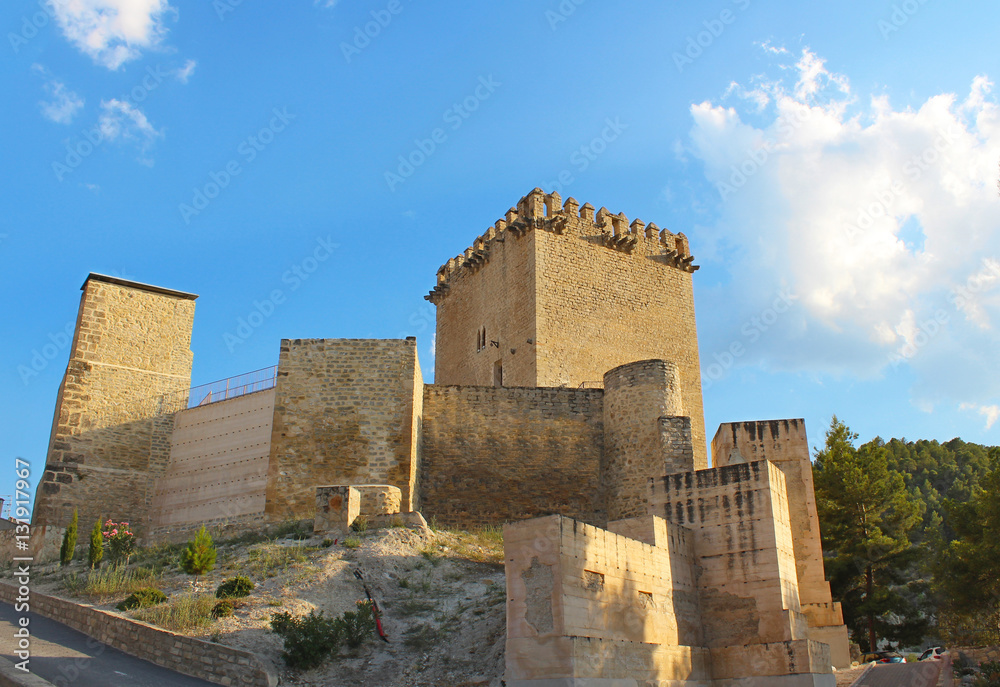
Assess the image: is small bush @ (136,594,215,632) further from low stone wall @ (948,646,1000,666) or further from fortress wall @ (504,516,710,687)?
low stone wall @ (948,646,1000,666)

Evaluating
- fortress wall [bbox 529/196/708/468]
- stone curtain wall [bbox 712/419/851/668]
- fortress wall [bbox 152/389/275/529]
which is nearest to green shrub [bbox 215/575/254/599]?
fortress wall [bbox 152/389/275/529]

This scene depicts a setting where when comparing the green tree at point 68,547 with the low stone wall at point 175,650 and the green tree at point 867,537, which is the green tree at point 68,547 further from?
the green tree at point 867,537

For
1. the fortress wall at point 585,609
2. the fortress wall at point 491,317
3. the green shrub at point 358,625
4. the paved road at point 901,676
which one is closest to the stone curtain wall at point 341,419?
the green shrub at point 358,625

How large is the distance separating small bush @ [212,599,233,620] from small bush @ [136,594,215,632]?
63 millimetres

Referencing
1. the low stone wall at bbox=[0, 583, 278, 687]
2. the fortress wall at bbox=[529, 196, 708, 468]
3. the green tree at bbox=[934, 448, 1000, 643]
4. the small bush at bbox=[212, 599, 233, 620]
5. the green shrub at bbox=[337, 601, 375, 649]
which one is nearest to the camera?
the low stone wall at bbox=[0, 583, 278, 687]

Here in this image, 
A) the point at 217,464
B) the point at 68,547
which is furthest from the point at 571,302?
the point at 68,547

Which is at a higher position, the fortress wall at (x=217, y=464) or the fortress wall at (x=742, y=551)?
the fortress wall at (x=217, y=464)

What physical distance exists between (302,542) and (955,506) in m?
14.8

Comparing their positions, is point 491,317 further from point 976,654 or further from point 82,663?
point 82,663

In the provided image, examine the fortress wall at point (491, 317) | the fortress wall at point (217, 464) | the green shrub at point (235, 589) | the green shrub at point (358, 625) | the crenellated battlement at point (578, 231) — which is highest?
the crenellated battlement at point (578, 231)

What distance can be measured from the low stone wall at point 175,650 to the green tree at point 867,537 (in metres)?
14.1

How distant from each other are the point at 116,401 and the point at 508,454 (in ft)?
31.8

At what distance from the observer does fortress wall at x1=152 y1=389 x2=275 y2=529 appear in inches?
669

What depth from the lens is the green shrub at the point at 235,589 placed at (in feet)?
38.6
